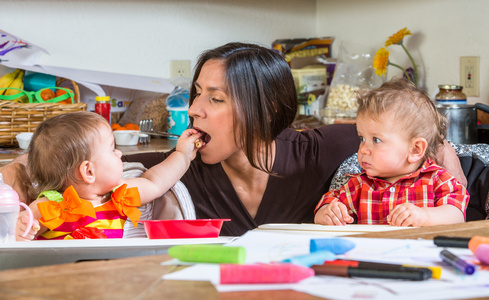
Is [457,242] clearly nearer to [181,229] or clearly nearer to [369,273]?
[369,273]

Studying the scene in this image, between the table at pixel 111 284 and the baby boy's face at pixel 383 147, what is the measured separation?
2.78 ft

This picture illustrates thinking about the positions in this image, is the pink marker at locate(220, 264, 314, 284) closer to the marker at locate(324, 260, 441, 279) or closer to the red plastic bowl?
the marker at locate(324, 260, 441, 279)

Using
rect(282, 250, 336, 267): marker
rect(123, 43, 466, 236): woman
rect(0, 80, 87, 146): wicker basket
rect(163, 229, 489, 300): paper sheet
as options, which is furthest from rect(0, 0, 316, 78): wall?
rect(282, 250, 336, 267): marker

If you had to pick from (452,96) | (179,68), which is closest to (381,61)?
(452,96)

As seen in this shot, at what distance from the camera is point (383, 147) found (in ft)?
5.07

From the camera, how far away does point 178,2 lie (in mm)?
3148

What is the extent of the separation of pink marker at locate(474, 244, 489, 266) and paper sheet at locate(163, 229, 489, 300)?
0.04ft

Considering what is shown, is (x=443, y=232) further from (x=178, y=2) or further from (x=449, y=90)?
(x=178, y=2)

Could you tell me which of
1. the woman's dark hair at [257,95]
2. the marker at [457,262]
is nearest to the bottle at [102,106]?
the woman's dark hair at [257,95]

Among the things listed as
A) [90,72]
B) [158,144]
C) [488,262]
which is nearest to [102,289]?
[488,262]

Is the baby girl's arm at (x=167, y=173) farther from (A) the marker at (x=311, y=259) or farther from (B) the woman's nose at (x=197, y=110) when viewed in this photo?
(A) the marker at (x=311, y=259)

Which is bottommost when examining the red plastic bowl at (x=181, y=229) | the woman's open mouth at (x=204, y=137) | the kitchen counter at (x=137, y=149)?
A: the kitchen counter at (x=137, y=149)

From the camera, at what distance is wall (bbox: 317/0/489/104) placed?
2.59 metres

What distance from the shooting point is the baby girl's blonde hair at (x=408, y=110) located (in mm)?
1547
